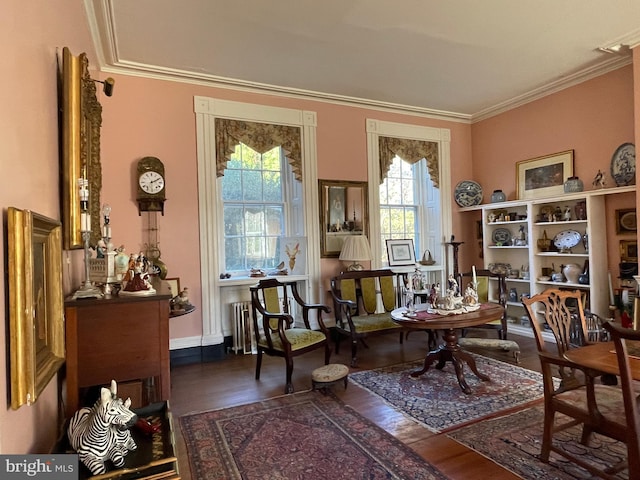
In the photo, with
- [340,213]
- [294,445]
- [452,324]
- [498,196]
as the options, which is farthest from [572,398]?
[498,196]

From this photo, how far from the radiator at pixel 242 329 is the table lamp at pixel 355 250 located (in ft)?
4.45

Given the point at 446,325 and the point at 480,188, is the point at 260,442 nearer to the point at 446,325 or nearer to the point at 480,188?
the point at 446,325

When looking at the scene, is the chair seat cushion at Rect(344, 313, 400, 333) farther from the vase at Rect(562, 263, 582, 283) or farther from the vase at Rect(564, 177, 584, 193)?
the vase at Rect(564, 177, 584, 193)

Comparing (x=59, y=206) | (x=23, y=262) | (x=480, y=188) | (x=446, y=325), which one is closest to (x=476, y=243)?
(x=480, y=188)

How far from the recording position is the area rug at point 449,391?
2.84 metres

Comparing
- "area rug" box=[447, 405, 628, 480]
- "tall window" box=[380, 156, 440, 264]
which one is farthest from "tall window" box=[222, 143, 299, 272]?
"area rug" box=[447, 405, 628, 480]

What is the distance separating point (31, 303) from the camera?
4.19 feet

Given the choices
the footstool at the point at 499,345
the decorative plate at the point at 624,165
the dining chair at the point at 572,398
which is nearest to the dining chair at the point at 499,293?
the footstool at the point at 499,345

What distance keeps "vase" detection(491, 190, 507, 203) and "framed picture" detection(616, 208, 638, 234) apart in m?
1.39

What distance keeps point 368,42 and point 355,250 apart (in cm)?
230

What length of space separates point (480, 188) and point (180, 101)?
14.4 feet

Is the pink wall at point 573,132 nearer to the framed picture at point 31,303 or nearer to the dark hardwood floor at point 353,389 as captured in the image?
the dark hardwood floor at point 353,389

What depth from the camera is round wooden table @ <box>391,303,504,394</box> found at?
321 centimetres

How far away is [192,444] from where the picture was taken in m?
2.50
